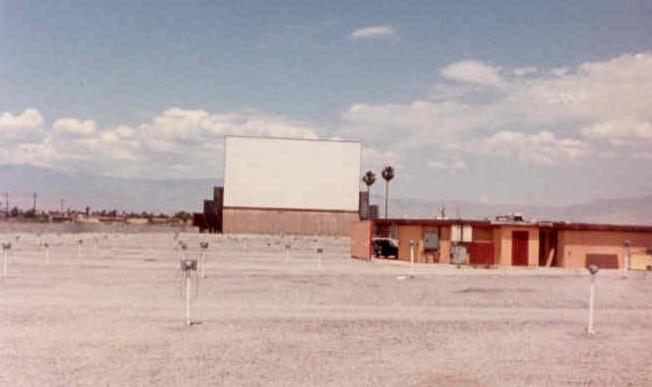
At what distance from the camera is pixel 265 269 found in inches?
1425

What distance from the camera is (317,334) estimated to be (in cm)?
1551

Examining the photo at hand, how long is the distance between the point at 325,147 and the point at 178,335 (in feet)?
302

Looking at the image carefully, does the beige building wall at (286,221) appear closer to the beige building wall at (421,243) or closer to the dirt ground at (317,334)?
the beige building wall at (421,243)

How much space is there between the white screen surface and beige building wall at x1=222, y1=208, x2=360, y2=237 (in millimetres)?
934

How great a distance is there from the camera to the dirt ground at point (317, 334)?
37.8 ft

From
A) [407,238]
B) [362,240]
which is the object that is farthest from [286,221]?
[407,238]

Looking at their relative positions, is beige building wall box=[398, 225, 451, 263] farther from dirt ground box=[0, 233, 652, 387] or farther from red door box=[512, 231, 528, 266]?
dirt ground box=[0, 233, 652, 387]

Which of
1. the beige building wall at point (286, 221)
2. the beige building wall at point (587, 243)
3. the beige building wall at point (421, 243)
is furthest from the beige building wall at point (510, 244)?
the beige building wall at point (286, 221)

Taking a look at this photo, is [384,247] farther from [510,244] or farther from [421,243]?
[510,244]

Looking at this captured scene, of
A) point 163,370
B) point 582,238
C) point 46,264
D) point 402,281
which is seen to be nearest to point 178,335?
point 163,370

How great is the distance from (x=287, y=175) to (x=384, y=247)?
185ft

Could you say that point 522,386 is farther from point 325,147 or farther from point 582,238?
point 325,147

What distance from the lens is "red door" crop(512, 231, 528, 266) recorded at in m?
44.2

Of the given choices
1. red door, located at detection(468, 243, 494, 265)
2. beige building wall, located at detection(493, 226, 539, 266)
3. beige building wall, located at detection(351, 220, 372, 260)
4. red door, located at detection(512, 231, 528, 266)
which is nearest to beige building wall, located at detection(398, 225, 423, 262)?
beige building wall, located at detection(351, 220, 372, 260)
